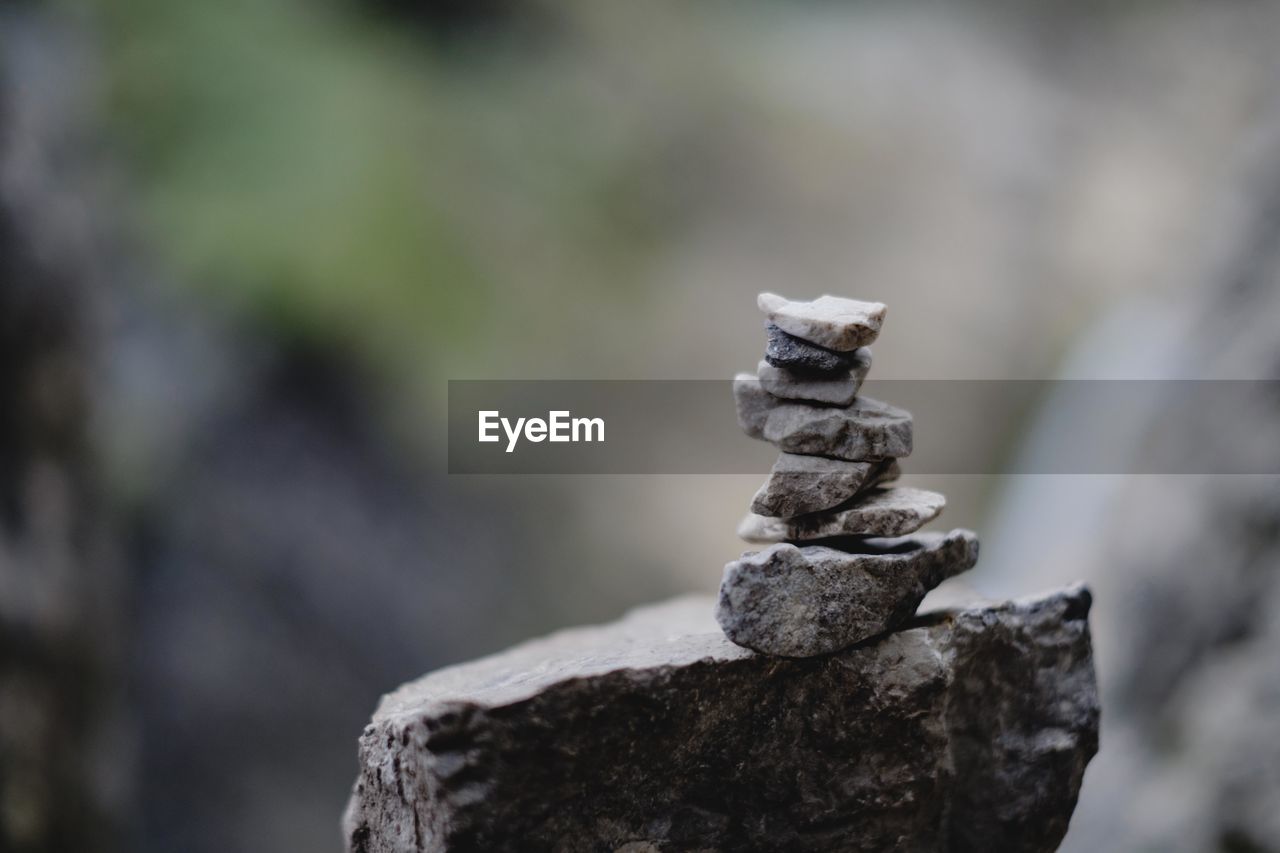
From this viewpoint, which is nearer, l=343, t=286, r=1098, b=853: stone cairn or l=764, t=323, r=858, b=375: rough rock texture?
l=343, t=286, r=1098, b=853: stone cairn

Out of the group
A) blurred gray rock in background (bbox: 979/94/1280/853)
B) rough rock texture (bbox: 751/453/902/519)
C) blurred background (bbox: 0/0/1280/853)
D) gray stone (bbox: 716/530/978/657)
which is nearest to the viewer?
gray stone (bbox: 716/530/978/657)

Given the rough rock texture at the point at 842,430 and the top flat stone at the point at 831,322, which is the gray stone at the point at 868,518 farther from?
the top flat stone at the point at 831,322

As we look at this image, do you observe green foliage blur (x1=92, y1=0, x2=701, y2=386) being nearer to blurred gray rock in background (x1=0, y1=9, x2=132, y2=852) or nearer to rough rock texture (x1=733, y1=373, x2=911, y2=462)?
blurred gray rock in background (x1=0, y1=9, x2=132, y2=852)

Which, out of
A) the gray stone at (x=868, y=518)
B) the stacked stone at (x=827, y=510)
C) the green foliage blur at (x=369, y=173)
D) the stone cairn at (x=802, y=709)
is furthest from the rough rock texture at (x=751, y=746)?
the green foliage blur at (x=369, y=173)

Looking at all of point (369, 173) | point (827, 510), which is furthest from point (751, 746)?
point (369, 173)

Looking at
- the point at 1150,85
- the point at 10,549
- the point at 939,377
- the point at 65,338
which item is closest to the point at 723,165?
the point at 939,377

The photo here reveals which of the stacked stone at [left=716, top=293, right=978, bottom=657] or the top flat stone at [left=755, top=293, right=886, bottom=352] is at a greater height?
the top flat stone at [left=755, top=293, right=886, bottom=352]

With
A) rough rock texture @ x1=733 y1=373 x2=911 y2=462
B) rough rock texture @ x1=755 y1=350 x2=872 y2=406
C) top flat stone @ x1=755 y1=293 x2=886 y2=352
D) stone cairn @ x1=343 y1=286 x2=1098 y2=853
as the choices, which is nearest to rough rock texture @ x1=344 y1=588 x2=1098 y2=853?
stone cairn @ x1=343 y1=286 x2=1098 y2=853

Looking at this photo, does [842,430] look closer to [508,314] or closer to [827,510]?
[827,510]
